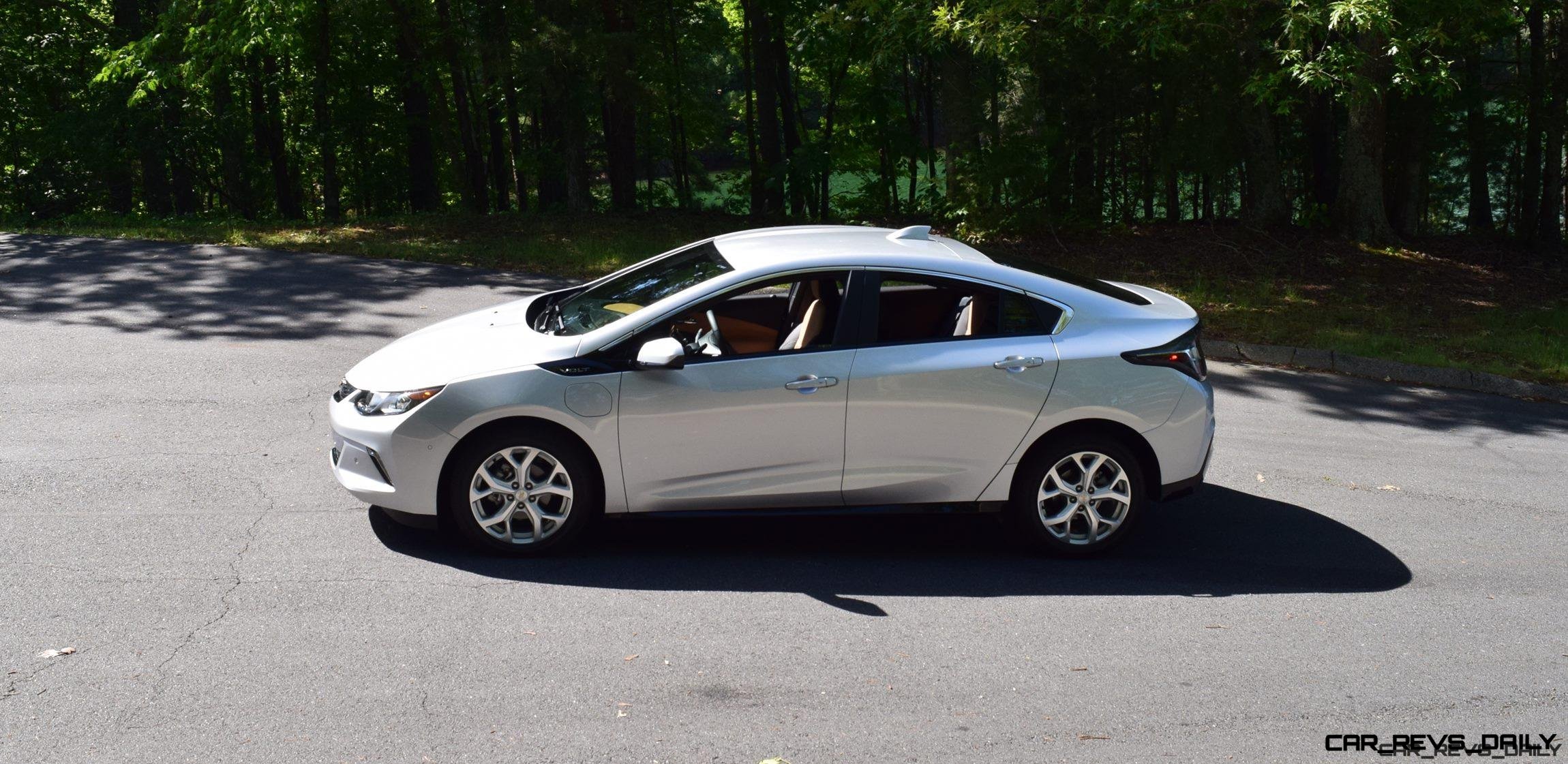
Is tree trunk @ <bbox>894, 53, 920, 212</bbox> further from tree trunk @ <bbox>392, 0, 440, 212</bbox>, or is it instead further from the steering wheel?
the steering wheel

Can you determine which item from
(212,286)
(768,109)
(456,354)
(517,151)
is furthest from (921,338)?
(517,151)

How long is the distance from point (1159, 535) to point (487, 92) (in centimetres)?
1789

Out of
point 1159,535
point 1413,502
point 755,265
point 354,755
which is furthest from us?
point 1413,502

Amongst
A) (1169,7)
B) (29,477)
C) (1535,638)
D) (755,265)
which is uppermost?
(1169,7)

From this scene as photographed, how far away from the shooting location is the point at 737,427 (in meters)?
5.65

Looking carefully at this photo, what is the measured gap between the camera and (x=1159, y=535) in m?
6.55

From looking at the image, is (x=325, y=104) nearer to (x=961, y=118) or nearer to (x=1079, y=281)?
(x=961, y=118)

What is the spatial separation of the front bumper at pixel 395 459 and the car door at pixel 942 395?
1.94 metres

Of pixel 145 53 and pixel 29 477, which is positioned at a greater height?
pixel 145 53

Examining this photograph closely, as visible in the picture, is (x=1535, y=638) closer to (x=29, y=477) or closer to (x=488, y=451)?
(x=488, y=451)

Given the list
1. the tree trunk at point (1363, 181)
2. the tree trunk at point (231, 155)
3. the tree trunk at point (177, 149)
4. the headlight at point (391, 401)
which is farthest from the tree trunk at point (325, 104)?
the headlight at point (391, 401)

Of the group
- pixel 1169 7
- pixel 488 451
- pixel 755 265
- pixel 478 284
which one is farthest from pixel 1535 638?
pixel 478 284

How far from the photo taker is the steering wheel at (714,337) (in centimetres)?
593

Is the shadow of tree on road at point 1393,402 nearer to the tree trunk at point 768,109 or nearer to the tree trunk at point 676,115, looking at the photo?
the tree trunk at point 768,109
